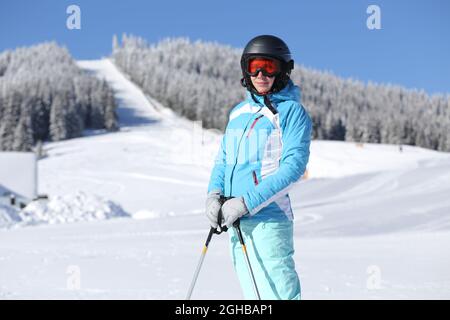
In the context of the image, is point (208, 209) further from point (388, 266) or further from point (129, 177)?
point (129, 177)

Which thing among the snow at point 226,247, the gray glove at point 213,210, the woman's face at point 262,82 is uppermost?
the woman's face at point 262,82

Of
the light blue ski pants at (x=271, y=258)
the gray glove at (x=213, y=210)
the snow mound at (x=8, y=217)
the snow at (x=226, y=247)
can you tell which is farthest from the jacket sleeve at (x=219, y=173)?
the snow mound at (x=8, y=217)

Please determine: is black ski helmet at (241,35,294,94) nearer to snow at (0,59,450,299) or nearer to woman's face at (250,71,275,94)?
woman's face at (250,71,275,94)

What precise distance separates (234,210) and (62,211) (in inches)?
510

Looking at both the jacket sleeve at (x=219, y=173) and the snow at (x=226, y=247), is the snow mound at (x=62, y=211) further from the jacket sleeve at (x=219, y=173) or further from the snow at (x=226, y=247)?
the jacket sleeve at (x=219, y=173)

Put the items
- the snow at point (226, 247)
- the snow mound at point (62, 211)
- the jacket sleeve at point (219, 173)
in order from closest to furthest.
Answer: the jacket sleeve at point (219, 173)
the snow at point (226, 247)
the snow mound at point (62, 211)

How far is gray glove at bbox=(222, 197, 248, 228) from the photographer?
8.04ft

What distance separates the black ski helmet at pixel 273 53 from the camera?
262 cm

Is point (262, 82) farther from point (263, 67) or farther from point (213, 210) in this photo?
point (213, 210)

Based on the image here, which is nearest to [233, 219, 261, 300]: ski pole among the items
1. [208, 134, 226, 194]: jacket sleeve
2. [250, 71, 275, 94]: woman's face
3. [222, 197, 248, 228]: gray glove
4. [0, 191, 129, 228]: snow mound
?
[222, 197, 248, 228]: gray glove

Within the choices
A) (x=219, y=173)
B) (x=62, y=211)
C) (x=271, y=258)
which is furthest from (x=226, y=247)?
(x=62, y=211)

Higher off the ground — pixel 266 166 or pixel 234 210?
pixel 266 166

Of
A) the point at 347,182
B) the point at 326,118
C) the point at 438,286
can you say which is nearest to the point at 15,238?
the point at 438,286

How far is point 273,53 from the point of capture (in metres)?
2.61
